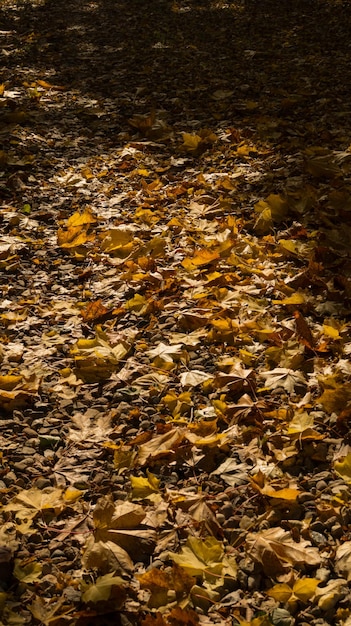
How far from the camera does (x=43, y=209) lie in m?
4.02

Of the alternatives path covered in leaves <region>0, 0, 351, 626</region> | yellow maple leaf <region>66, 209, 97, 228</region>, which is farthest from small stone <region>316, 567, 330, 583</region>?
yellow maple leaf <region>66, 209, 97, 228</region>

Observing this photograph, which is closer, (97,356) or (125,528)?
(125,528)

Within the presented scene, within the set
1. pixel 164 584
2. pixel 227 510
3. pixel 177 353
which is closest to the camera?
pixel 164 584

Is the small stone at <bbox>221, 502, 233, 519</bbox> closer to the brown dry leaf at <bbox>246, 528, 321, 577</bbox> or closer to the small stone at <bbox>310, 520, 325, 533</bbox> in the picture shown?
the brown dry leaf at <bbox>246, 528, 321, 577</bbox>

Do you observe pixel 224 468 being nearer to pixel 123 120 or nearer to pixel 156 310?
pixel 156 310

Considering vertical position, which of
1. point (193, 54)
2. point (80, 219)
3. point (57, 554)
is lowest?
point (57, 554)

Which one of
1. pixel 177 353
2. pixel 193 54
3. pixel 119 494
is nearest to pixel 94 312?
pixel 177 353

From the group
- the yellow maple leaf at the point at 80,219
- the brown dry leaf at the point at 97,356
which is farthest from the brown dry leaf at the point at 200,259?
the yellow maple leaf at the point at 80,219

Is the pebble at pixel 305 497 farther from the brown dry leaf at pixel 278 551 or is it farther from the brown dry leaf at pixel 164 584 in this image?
the brown dry leaf at pixel 164 584

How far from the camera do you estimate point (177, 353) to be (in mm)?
2770

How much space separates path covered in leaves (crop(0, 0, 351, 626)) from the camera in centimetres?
192

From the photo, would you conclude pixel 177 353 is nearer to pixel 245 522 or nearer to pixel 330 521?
pixel 245 522

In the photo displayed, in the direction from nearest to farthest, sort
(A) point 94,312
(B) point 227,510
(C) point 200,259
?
(B) point 227,510 → (A) point 94,312 → (C) point 200,259

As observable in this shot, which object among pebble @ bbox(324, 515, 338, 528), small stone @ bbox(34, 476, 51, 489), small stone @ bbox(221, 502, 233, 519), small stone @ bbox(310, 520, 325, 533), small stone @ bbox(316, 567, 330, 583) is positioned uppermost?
pebble @ bbox(324, 515, 338, 528)
